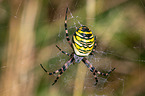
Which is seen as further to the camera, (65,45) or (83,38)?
(65,45)

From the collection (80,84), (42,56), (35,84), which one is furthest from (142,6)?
(35,84)

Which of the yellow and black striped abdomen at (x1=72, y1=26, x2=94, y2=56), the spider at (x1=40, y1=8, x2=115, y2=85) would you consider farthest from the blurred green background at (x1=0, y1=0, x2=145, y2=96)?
the yellow and black striped abdomen at (x1=72, y1=26, x2=94, y2=56)

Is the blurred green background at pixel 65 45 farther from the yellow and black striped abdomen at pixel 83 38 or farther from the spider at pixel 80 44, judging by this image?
the yellow and black striped abdomen at pixel 83 38

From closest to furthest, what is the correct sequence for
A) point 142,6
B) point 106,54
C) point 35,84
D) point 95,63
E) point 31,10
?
1. point 31,10
2. point 35,84
3. point 142,6
4. point 106,54
5. point 95,63

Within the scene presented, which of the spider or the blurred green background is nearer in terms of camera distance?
the spider

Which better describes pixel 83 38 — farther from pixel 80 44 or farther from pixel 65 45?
pixel 65 45

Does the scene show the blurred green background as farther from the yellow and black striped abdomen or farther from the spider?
the yellow and black striped abdomen

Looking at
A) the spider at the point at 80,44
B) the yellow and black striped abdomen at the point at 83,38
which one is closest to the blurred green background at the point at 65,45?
the spider at the point at 80,44

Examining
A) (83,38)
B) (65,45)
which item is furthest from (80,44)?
(65,45)

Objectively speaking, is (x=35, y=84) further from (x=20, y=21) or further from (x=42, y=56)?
(x=20, y=21)
